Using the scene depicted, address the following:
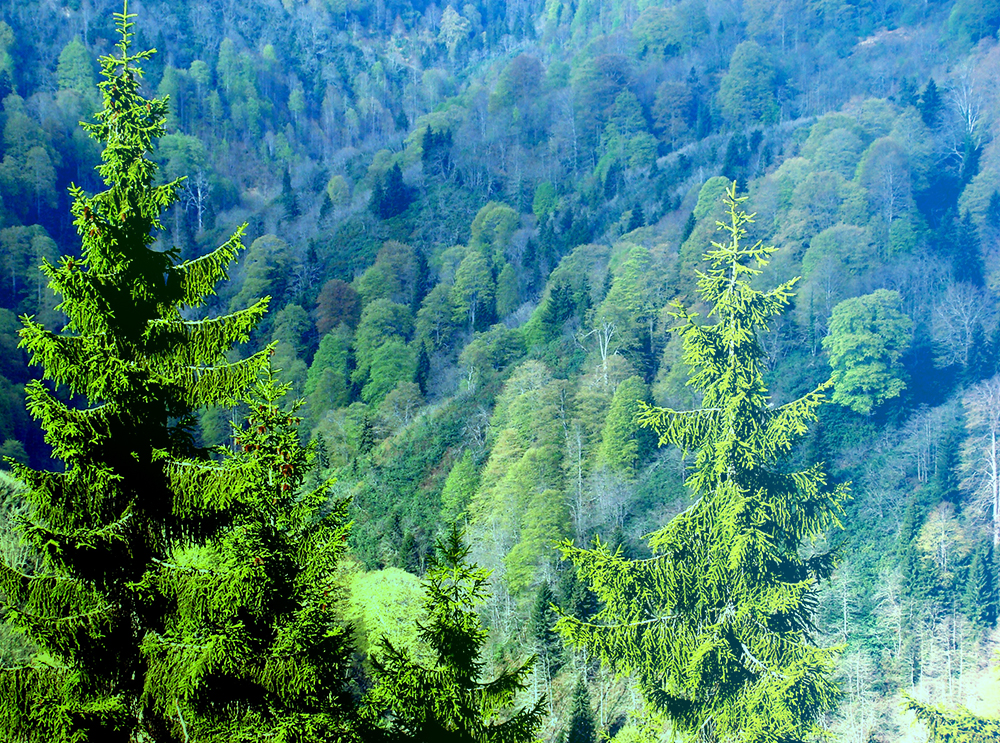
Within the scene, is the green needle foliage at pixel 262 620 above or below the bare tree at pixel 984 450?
above

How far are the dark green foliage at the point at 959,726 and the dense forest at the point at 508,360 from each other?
74 millimetres

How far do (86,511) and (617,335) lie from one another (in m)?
50.8

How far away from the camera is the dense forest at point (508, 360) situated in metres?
8.34

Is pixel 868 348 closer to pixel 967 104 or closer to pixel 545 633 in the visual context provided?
pixel 545 633

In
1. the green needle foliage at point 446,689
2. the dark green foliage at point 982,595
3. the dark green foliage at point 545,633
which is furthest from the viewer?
the dark green foliage at point 982,595

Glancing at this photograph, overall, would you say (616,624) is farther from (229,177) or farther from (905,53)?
(229,177)

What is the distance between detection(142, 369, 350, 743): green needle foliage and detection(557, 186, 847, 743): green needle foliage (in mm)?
4940

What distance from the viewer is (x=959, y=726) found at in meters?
12.9

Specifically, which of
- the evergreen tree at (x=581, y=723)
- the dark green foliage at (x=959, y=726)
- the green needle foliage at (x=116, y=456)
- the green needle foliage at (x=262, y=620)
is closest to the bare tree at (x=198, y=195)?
the evergreen tree at (x=581, y=723)

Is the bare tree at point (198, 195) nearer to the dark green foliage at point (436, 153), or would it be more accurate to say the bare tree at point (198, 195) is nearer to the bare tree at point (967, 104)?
the dark green foliage at point (436, 153)

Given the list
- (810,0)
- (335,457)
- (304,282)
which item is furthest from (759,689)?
(810,0)

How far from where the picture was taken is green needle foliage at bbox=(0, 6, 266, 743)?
744cm

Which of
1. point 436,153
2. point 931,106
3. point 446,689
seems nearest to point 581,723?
point 446,689

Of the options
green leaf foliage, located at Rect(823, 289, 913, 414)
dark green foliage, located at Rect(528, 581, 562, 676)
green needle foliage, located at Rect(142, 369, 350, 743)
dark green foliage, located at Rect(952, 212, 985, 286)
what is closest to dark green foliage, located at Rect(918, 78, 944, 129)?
dark green foliage, located at Rect(952, 212, 985, 286)
